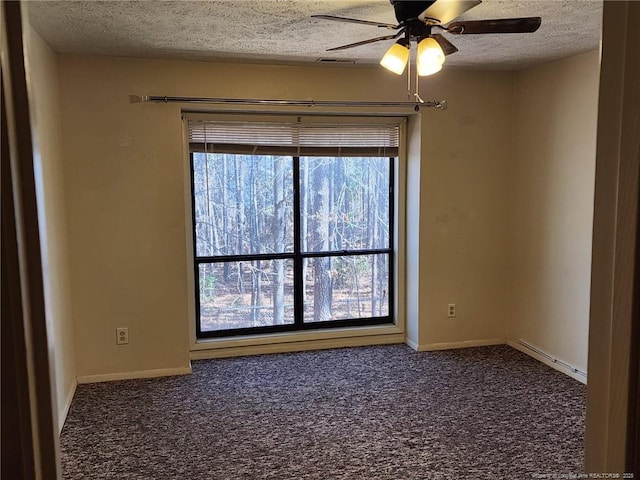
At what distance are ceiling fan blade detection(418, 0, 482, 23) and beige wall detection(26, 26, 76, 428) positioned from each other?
2057mm

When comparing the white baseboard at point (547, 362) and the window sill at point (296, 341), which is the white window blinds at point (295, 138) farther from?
the white baseboard at point (547, 362)

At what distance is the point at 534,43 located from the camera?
357 cm

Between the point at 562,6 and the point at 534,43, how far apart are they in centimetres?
86

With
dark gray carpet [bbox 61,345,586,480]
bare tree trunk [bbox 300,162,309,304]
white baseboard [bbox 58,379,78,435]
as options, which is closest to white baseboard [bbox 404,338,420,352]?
dark gray carpet [bbox 61,345,586,480]

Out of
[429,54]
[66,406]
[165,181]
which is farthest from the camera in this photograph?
[165,181]

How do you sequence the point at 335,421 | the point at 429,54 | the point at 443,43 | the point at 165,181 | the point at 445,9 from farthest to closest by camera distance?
the point at 165,181 < the point at 335,421 < the point at 443,43 < the point at 429,54 < the point at 445,9

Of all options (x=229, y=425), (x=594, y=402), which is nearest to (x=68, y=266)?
(x=229, y=425)

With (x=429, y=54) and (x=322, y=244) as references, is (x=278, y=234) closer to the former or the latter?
(x=322, y=244)

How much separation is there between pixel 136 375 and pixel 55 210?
1.42 m

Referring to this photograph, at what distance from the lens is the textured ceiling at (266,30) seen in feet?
8.87

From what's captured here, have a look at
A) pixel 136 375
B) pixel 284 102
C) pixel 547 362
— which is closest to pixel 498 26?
pixel 284 102

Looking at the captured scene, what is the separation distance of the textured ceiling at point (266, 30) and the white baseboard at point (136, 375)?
7.52 ft

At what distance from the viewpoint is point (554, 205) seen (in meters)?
4.26

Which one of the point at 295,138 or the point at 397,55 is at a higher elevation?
the point at 397,55
